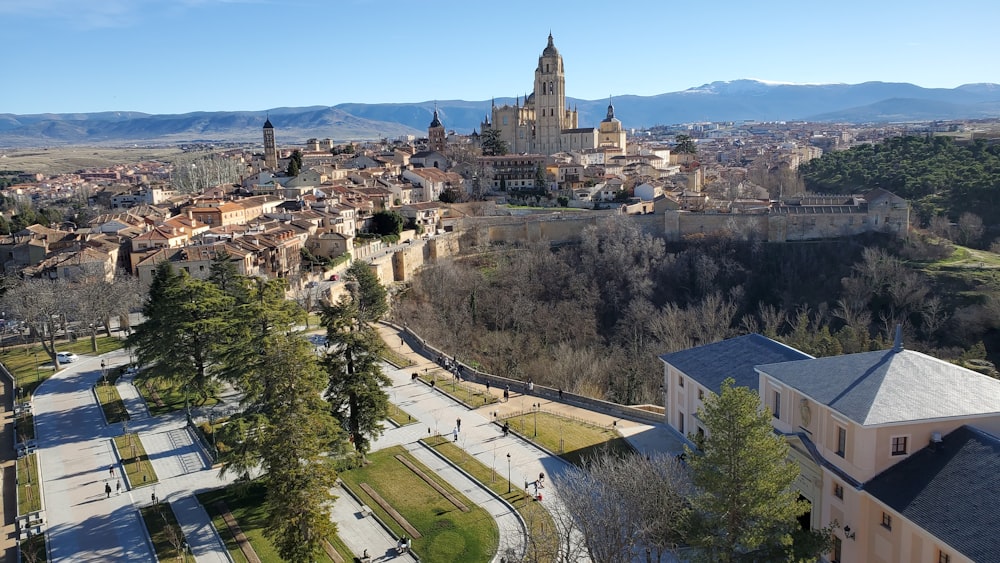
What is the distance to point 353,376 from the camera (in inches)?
743

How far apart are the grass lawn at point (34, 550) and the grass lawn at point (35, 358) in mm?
10814

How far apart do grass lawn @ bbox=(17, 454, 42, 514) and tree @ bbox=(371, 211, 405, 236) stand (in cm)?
2921

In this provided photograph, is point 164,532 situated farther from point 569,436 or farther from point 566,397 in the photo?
point 566,397

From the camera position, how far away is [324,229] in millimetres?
43625

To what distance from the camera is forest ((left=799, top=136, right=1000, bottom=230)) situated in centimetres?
4906

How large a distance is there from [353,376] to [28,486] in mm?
8287

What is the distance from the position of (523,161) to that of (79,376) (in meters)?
46.3

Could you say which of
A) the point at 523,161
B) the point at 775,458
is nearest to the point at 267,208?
the point at 523,161

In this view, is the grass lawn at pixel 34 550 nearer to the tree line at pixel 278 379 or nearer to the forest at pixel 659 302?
the tree line at pixel 278 379

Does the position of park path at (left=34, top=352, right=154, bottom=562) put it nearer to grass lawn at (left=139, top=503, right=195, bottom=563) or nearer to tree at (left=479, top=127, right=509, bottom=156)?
grass lawn at (left=139, top=503, right=195, bottom=563)

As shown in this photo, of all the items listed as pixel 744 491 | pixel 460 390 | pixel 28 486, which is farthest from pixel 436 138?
pixel 744 491

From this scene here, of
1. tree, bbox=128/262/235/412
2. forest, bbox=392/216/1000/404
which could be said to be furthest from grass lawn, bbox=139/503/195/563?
forest, bbox=392/216/1000/404

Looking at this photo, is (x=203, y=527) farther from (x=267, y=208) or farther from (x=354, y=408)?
(x=267, y=208)

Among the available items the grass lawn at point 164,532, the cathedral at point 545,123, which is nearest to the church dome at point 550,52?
the cathedral at point 545,123
